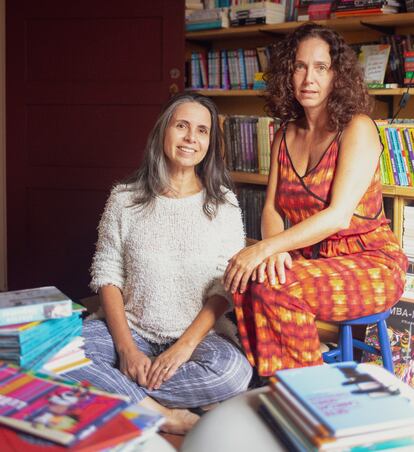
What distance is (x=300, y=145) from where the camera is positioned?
7.22 feet

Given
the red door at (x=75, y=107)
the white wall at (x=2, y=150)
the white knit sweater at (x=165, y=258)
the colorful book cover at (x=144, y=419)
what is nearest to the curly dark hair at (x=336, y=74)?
the white knit sweater at (x=165, y=258)

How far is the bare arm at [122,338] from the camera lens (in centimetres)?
193

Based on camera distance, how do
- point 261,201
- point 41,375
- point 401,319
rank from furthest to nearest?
1. point 261,201
2. point 401,319
3. point 41,375

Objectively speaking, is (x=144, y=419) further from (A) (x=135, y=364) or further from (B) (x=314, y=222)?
(B) (x=314, y=222)

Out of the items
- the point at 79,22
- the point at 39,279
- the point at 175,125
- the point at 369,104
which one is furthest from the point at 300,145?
the point at 39,279

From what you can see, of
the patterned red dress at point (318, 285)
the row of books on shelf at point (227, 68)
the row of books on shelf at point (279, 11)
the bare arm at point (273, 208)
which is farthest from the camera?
the row of books on shelf at point (227, 68)

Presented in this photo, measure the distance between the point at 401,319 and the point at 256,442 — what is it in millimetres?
1664

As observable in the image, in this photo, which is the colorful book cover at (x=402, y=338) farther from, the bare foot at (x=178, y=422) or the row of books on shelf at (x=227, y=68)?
the row of books on shelf at (x=227, y=68)

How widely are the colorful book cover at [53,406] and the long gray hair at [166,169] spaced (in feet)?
3.02

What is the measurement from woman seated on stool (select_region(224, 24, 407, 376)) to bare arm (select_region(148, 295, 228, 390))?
0.10 m

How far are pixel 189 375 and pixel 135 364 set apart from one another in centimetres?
16

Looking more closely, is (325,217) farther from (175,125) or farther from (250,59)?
(250,59)

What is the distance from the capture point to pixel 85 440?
1080 millimetres

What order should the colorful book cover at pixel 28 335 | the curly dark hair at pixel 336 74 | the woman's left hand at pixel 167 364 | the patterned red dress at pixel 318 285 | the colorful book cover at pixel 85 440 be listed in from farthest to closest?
the curly dark hair at pixel 336 74 → the woman's left hand at pixel 167 364 → the patterned red dress at pixel 318 285 → the colorful book cover at pixel 28 335 → the colorful book cover at pixel 85 440
